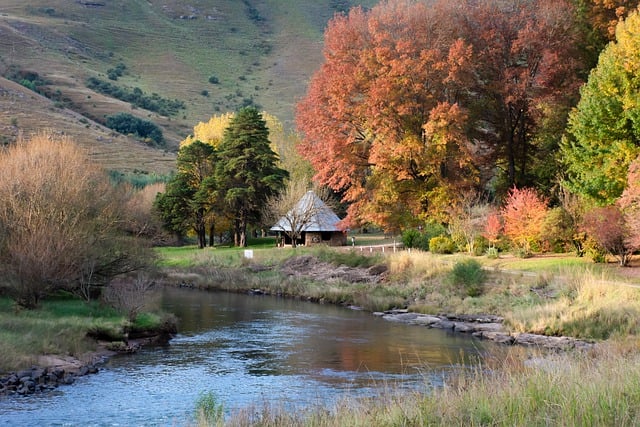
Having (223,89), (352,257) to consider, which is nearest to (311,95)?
(352,257)

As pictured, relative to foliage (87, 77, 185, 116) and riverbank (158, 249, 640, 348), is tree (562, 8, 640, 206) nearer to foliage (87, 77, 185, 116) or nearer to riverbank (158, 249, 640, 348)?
riverbank (158, 249, 640, 348)

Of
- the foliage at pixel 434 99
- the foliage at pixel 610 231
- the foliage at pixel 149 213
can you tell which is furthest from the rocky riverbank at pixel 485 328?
the foliage at pixel 149 213

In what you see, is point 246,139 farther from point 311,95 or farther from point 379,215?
point 379,215

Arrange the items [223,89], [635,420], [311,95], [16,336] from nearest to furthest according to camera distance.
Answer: [635,420] < [16,336] < [311,95] < [223,89]

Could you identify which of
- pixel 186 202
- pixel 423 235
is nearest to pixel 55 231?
pixel 423 235

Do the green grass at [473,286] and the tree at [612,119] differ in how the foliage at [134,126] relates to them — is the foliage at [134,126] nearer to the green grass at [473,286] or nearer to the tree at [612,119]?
the green grass at [473,286]

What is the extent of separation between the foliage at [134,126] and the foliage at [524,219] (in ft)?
279

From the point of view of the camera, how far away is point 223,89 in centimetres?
15338

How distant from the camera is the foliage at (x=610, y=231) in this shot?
112 ft

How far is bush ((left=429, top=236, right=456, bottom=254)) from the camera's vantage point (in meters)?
45.2

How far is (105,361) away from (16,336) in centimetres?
306

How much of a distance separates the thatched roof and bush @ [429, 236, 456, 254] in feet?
47.0

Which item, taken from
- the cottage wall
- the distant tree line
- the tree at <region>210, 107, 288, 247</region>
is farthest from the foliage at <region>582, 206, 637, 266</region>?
the tree at <region>210, 107, 288, 247</region>

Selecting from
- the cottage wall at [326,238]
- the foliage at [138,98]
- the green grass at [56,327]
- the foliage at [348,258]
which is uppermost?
the foliage at [138,98]
